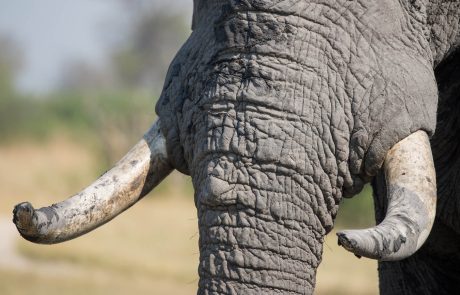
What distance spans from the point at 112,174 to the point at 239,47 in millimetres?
563

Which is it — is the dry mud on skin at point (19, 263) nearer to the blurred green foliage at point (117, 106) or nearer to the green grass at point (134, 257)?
the green grass at point (134, 257)

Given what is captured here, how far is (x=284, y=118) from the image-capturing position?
3547mm

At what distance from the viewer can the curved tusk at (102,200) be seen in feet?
11.9

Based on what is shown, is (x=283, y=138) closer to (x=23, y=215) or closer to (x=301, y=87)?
(x=301, y=87)

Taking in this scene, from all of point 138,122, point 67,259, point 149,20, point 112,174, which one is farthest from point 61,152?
point 112,174

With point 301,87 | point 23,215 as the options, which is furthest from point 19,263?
point 301,87

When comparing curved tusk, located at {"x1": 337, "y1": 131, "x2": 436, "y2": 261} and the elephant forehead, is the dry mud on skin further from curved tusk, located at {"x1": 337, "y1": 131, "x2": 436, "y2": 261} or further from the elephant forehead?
curved tusk, located at {"x1": 337, "y1": 131, "x2": 436, "y2": 261}

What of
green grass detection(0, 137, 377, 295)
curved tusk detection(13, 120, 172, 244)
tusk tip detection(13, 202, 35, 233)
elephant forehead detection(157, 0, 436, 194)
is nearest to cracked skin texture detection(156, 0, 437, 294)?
elephant forehead detection(157, 0, 436, 194)

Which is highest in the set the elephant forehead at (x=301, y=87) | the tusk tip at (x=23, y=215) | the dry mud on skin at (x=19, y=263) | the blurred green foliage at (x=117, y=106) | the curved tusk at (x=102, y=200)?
the blurred green foliage at (x=117, y=106)

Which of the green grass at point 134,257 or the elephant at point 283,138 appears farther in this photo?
the green grass at point 134,257

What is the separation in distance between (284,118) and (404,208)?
0.40 m

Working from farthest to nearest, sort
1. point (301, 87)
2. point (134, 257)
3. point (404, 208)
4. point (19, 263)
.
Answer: point (134, 257)
point (19, 263)
point (301, 87)
point (404, 208)

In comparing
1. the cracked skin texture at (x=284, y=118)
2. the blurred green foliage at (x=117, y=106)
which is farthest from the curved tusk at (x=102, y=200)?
the blurred green foliage at (x=117, y=106)

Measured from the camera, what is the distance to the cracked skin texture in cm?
350
